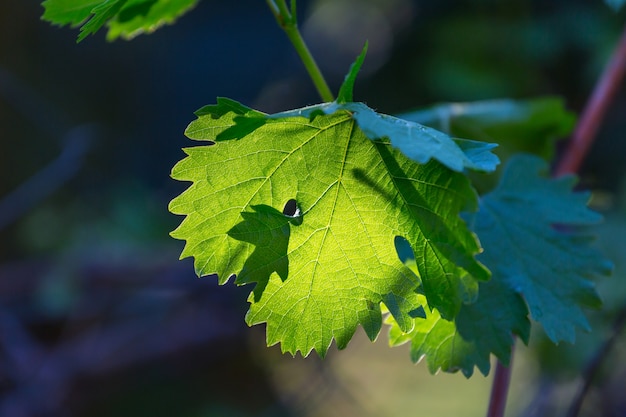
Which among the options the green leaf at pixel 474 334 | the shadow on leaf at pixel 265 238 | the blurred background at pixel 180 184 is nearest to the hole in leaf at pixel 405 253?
the green leaf at pixel 474 334

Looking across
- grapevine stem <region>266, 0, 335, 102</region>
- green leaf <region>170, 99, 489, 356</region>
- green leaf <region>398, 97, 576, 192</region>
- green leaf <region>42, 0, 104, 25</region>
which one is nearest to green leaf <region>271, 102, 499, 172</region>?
green leaf <region>170, 99, 489, 356</region>

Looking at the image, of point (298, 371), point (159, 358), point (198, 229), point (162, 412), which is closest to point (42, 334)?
point (159, 358)

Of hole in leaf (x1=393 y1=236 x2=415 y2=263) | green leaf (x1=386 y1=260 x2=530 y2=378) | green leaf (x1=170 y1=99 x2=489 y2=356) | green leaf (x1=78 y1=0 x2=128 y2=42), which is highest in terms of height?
green leaf (x1=78 y1=0 x2=128 y2=42)

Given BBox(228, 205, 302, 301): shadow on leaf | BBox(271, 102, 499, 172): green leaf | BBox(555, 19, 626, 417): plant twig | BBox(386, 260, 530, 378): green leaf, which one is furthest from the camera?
BBox(555, 19, 626, 417): plant twig

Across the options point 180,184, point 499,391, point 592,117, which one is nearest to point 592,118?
point 592,117

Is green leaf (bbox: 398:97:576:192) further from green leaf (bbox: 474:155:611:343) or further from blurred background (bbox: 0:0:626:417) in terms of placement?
Result: blurred background (bbox: 0:0:626:417)

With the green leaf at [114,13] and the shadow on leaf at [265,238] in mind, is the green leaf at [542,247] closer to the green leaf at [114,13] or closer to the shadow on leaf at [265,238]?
the shadow on leaf at [265,238]

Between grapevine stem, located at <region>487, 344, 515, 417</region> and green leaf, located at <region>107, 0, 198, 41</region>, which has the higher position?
green leaf, located at <region>107, 0, 198, 41</region>
